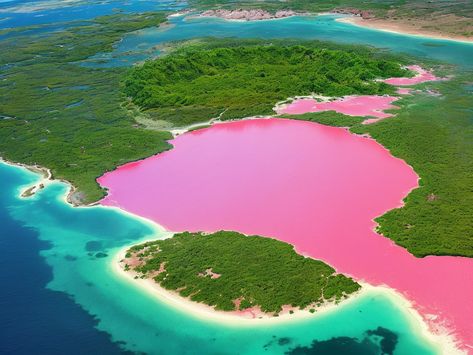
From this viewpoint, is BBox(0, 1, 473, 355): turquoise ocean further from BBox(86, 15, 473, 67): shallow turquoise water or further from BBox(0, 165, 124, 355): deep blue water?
BBox(86, 15, 473, 67): shallow turquoise water

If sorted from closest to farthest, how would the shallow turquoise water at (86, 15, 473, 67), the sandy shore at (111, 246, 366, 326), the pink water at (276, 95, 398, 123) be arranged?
the sandy shore at (111, 246, 366, 326) < the pink water at (276, 95, 398, 123) < the shallow turquoise water at (86, 15, 473, 67)

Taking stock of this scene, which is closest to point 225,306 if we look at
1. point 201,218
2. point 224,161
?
point 201,218

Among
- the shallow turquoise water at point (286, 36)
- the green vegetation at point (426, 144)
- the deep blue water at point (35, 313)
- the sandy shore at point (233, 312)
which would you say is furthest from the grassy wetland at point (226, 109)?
the sandy shore at point (233, 312)

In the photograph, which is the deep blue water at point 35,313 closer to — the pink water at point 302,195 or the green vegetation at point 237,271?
the green vegetation at point 237,271

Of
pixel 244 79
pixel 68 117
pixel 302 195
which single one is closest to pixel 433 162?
pixel 302 195

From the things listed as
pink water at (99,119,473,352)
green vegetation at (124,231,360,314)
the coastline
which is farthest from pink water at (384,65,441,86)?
the coastline

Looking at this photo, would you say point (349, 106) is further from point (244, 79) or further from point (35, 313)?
point (35, 313)

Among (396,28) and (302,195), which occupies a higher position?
(396,28)

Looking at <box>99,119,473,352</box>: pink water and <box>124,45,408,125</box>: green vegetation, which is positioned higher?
<box>124,45,408,125</box>: green vegetation
